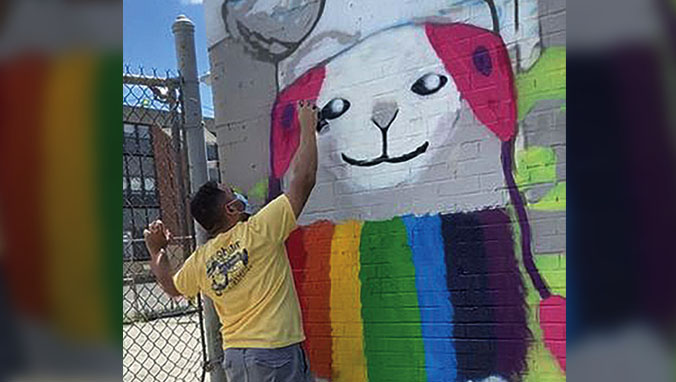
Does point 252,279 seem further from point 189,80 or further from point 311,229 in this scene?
point 189,80

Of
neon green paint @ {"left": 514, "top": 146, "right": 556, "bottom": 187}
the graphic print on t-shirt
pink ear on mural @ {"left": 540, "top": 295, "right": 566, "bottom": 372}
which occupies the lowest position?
pink ear on mural @ {"left": 540, "top": 295, "right": 566, "bottom": 372}

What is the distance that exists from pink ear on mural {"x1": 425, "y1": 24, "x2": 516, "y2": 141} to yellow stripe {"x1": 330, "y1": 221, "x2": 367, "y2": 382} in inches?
40.2

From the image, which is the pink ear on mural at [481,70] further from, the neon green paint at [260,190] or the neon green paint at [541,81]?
the neon green paint at [260,190]

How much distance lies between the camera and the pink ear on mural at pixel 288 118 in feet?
13.7

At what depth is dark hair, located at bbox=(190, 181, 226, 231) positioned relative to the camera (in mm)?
3490

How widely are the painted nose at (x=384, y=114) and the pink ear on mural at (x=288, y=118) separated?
1.47 feet

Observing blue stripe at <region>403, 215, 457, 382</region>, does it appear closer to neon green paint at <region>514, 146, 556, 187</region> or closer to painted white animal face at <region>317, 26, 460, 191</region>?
painted white animal face at <region>317, 26, 460, 191</region>

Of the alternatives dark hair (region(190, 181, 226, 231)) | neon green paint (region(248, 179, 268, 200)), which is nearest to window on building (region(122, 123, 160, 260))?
dark hair (region(190, 181, 226, 231))

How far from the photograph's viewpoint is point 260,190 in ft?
14.5

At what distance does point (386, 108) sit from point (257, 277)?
3.99 ft
